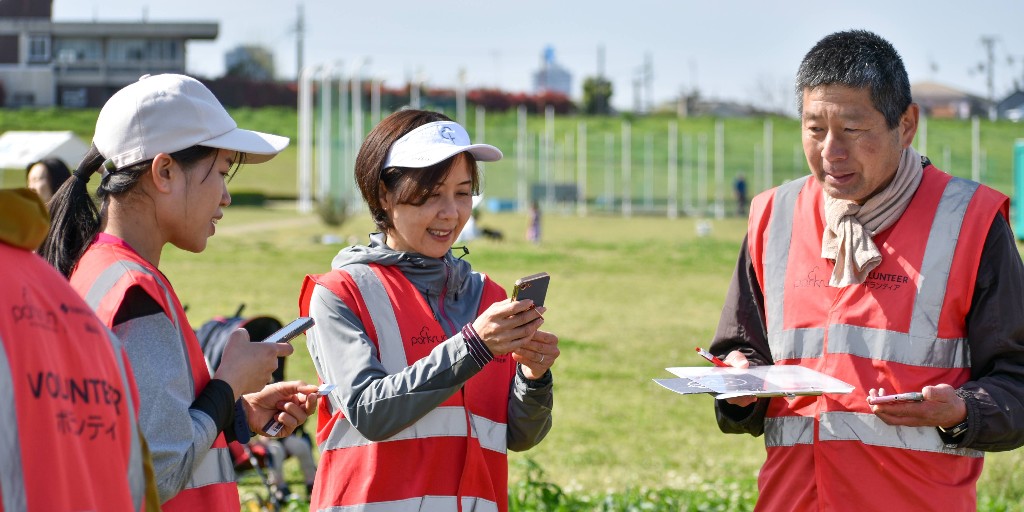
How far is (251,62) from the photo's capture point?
4244 centimetres

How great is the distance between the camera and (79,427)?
1742 millimetres

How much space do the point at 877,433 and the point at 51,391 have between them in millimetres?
2380

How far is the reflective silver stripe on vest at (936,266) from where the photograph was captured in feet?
11.0

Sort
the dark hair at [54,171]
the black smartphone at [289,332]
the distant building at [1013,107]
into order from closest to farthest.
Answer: the black smartphone at [289,332] → the dark hair at [54,171] → the distant building at [1013,107]

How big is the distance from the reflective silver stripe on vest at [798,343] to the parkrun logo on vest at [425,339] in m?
0.99

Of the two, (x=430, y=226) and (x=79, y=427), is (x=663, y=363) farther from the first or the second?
(x=79, y=427)

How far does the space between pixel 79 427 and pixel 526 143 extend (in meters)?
63.2

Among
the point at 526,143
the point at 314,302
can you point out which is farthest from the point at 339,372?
the point at 526,143

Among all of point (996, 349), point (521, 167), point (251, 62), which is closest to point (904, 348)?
point (996, 349)

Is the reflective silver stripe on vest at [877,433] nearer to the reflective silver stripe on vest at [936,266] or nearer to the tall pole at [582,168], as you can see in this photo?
the reflective silver stripe on vest at [936,266]

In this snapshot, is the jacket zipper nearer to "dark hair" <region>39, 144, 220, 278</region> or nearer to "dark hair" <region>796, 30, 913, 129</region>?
"dark hair" <region>39, 144, 220, 278</region>

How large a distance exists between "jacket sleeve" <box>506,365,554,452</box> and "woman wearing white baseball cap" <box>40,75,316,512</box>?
0.77 metres

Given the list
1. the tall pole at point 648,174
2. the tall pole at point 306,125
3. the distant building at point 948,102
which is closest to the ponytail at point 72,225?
the tall pole at point 306,125

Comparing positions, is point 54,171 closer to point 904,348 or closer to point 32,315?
point 904,348
